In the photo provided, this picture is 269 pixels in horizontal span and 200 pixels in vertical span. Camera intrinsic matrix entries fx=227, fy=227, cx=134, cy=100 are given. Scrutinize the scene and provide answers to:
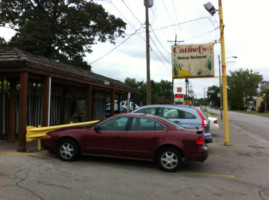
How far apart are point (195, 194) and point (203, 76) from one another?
12194mm

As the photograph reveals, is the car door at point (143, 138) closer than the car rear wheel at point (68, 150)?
Yes

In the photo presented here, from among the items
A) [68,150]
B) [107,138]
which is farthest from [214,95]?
[68,150]

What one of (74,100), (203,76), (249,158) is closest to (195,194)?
(249,158)

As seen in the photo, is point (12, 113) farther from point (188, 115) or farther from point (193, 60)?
point (193, 60)

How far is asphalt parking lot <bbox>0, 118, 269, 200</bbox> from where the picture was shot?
4.20 metres

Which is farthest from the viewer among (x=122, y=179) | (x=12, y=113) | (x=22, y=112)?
(x=12, y=113)

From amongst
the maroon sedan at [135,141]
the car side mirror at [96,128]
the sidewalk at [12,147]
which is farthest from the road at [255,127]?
the sidewalk at [12,147]

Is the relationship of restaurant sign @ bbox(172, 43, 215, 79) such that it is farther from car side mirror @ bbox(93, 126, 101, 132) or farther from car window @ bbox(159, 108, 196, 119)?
car side mirror @ bbox(93, 126, 101, 132)

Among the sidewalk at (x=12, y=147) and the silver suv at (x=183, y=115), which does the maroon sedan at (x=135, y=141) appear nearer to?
the sidewalk at (x=12, y=147)

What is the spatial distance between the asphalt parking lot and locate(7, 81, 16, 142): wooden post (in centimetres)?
209

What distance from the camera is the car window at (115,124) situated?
604 centimetres

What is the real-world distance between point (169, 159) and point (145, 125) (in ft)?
3.39

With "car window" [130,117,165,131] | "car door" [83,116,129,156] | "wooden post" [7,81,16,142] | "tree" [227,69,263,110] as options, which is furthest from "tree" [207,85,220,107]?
"car door" [83,116,129,156]

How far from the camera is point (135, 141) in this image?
5.77 metres
